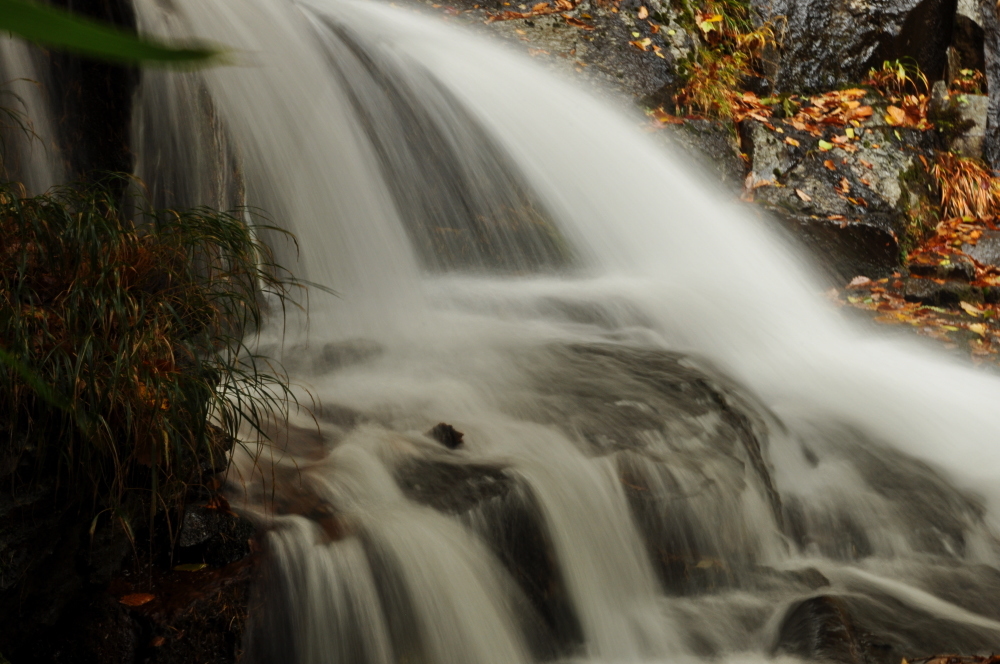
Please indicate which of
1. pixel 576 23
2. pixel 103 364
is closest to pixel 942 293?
pixel 576 23

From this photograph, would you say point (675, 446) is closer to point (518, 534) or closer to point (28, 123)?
point (518, 534)

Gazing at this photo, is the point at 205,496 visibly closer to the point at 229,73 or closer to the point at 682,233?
the point at 229,73

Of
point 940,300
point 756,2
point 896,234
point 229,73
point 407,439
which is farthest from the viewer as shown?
point 756,2

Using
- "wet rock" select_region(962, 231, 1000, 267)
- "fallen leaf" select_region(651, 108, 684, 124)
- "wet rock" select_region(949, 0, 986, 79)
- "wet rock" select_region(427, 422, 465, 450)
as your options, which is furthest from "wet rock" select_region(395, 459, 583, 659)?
"wet rock" select_region(949, 0, 986, 79)

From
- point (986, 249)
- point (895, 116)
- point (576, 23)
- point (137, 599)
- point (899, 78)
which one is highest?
point (576, 23)

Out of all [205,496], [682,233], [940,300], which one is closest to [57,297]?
[205,496]

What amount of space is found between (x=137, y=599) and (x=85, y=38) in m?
2.55

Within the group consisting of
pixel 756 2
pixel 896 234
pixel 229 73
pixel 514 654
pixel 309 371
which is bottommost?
pixel 514 654

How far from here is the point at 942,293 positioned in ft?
20.9

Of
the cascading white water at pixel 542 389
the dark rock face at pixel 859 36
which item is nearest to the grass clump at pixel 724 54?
the dark rock face at pixel 859 36

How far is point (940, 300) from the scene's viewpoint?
6.36 metres

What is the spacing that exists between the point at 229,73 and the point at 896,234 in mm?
5224

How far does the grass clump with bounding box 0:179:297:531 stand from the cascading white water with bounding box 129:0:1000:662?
0.47m

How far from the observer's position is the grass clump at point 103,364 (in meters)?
2.41
